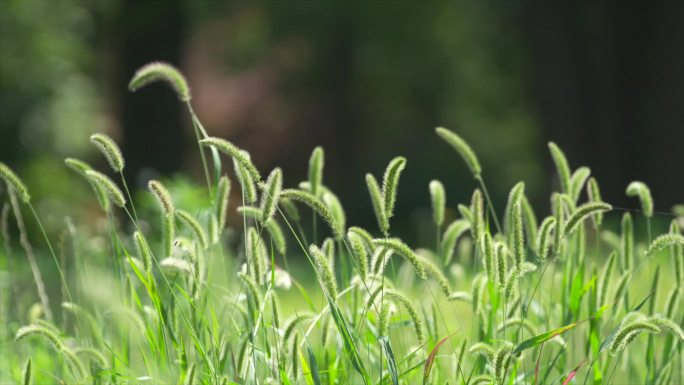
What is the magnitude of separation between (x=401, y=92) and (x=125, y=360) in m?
21.7

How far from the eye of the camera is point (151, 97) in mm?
10703

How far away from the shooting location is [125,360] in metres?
2.46

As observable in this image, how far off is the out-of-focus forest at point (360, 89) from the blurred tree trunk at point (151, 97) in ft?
0.06

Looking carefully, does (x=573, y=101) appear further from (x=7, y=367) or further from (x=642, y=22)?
(x=7, y=367)

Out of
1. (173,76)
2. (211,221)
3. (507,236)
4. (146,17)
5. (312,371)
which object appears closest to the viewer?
(312,371)

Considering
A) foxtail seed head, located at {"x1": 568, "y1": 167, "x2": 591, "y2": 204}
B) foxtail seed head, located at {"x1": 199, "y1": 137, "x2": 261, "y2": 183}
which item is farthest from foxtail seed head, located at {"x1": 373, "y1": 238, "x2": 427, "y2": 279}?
foxtail seed head, located at {"x1": 568, "y1": 167, "x2": 591, "y2": 204}

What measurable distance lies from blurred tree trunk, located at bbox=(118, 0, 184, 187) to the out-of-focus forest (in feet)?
0.06

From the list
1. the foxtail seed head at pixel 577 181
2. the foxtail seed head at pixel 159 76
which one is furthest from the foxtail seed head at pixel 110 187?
the foxtail seed head at pixel 577 181

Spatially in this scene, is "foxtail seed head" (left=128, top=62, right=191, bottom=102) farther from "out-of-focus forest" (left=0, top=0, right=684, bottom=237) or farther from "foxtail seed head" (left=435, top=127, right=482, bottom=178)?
"out-of-focus forest" (left=0, top=0, right=684, bottom=237)

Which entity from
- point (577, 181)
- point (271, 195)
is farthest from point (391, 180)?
point (577, 181)

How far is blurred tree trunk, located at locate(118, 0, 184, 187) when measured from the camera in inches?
413

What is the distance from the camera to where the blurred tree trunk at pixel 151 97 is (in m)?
10.5

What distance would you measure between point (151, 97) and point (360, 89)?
12.7 m

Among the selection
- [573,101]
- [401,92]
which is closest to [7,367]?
[573,101]
